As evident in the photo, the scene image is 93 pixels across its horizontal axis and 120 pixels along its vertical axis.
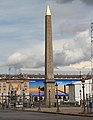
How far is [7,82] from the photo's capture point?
198 meters

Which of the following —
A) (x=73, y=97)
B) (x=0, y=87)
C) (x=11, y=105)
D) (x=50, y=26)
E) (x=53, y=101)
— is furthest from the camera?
(x=0, y=87)

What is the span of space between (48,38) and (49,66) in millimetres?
5299

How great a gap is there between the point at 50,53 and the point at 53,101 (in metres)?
23.1

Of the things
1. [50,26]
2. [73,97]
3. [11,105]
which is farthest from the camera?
[11,105]

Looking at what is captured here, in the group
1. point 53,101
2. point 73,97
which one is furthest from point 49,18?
point 73,97

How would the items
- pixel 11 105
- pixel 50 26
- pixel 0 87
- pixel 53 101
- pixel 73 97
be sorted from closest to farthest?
pixel 50 26 → pixel 53 101 → pixel 73 97 → pixel 11 105 → pixel 0 87

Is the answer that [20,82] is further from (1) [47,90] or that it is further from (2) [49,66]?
(2) [49,66]

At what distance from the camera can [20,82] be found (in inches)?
7721

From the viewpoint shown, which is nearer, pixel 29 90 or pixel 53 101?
pixel 53 101

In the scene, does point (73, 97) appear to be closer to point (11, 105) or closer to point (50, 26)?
point (11, 105)

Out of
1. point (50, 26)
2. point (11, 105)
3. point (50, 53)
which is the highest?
point (50, 26)

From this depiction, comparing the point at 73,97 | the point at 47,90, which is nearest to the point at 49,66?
the point at 47,90

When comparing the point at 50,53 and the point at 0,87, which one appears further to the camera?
the point at 0,87

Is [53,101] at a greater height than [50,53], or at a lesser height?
lesser
